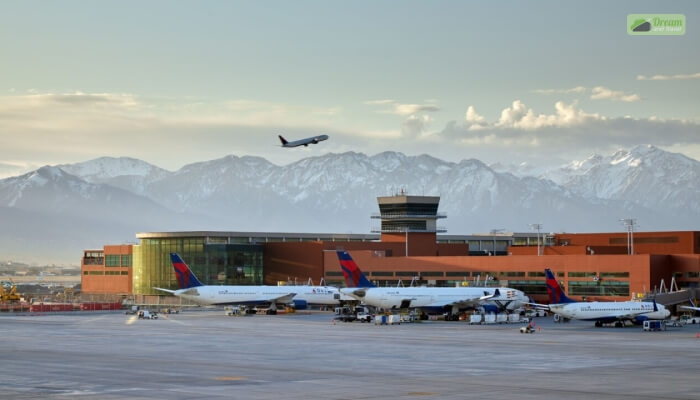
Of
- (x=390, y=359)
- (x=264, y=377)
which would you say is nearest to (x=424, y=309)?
(x=390, y=359)

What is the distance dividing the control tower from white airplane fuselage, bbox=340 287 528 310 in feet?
215

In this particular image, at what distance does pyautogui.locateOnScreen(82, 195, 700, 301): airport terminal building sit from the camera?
5330 inches

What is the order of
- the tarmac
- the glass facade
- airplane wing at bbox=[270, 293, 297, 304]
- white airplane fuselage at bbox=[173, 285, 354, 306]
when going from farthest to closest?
1. the glass facade
2. airplane wing at bbox=[270, 293, 297, 304]
3. white airplane fuselage at bbox=[173, 285, 354, 306]
4. the tarmac

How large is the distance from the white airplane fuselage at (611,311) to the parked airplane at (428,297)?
15034 mm

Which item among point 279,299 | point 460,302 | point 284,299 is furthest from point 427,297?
point 279,299

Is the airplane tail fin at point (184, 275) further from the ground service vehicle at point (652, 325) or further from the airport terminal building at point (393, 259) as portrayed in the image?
the ground service vehicle at point (652, 325)

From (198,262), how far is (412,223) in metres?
40.9

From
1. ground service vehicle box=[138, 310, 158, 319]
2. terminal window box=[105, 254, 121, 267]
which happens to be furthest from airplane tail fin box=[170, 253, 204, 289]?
terminal window box=[105, 254, 121, 267]

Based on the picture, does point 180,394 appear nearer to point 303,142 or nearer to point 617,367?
point 617,367

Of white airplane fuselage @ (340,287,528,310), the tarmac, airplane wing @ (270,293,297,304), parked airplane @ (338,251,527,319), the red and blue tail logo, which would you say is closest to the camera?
the tarmac

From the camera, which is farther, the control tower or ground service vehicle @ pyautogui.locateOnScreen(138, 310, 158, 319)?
the control tower

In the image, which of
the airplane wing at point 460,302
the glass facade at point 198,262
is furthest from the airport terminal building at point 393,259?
the airplane wing at point 460,302

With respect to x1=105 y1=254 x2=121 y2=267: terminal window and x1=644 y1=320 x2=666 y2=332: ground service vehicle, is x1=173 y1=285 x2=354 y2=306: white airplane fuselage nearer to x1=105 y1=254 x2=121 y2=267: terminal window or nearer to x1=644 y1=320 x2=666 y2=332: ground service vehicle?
x1=644 y1=320 x2=666 y2=332: ground service vehicle

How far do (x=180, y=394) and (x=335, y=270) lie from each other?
409 ft
